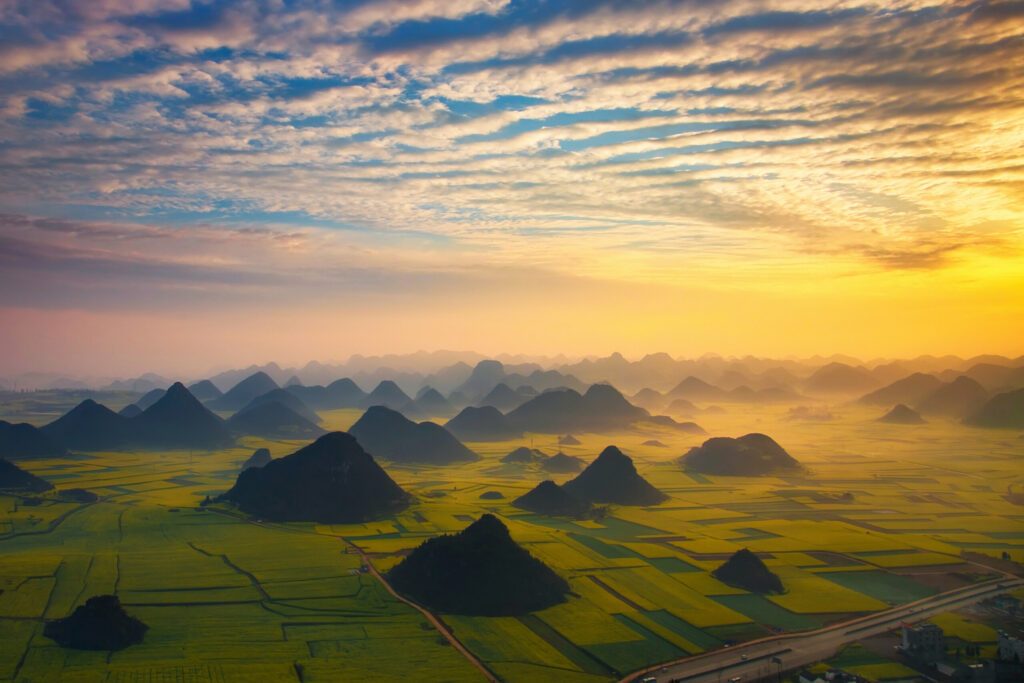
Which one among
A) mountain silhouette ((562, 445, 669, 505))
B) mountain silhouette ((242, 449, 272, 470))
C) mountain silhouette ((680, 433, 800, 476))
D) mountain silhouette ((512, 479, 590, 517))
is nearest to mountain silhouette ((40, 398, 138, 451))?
mountain silhouette ((242, 449, 272, 470))

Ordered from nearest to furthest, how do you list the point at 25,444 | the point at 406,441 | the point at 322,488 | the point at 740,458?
the point at 322,488 < the point at 740,458 < the point at 25,444 < the point at 406,441

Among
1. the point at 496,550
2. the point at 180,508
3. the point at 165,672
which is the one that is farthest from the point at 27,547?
the point at 496,550

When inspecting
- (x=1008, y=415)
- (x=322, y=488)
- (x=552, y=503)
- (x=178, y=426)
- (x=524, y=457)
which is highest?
(x=1008, y=415)

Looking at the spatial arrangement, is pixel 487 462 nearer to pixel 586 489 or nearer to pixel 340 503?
pixel 586 489

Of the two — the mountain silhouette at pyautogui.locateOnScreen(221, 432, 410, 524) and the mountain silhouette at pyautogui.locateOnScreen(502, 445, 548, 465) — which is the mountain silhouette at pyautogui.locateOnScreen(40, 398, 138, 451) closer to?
the mountain silhouette at pyautogui.locateOnScreen(221, 432, 410, 524)

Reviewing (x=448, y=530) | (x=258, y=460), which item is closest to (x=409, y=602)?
(x=448, y=530)

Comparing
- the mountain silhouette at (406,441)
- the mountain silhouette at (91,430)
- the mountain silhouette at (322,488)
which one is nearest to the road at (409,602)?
the mountain silhouette at (322,488)

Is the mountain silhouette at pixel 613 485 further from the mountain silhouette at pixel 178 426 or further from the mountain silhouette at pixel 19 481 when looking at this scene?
the mountain silhouette at pixel 178 426

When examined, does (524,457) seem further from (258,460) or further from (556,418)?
(556,418)
